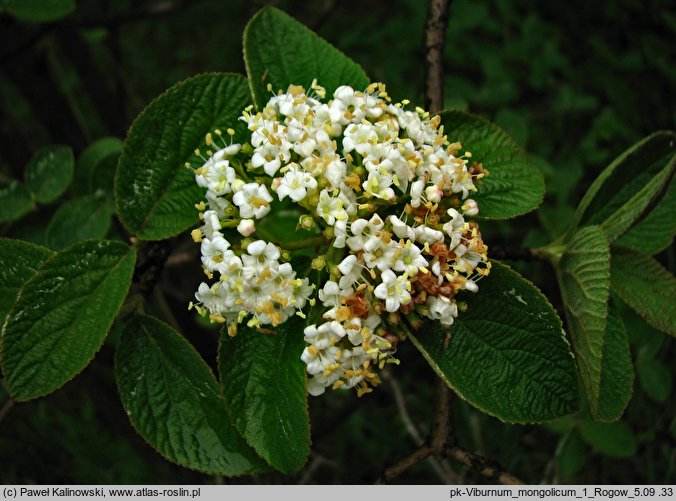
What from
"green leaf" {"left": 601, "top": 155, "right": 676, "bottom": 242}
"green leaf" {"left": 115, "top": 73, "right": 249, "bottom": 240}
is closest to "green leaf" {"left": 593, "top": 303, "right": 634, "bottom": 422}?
"green leaf" {"left": 601, "top": 155, "right": 676, "bottom": 242}

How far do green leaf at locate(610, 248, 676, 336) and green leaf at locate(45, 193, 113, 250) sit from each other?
1312 millimetres

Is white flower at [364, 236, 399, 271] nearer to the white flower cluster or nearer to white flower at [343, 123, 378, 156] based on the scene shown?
the white flower cluster

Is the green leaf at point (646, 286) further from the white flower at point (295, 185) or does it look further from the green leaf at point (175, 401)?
the green leaf at point (175, 401)

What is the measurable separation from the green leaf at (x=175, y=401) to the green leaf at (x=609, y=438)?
126cm

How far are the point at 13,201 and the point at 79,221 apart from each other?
0.24 meters

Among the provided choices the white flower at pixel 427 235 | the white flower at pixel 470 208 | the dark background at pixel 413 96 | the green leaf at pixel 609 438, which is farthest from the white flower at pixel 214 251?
the green leaf at pixel 609 438

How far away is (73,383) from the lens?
114 inches

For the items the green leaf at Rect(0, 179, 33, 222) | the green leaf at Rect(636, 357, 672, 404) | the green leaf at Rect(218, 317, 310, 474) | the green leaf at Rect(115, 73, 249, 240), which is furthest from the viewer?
the green leaf at Rect(636, 357, 672, 404)

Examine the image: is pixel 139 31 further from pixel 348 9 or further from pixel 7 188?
pixel 7 188

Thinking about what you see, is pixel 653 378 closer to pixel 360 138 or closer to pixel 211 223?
pixel 360 138

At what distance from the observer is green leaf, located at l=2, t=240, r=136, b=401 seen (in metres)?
1.29

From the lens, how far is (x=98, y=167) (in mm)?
1971

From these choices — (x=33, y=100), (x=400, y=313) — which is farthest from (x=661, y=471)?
(x=33, y=100)

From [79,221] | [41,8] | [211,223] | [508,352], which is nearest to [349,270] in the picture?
[211,223]
